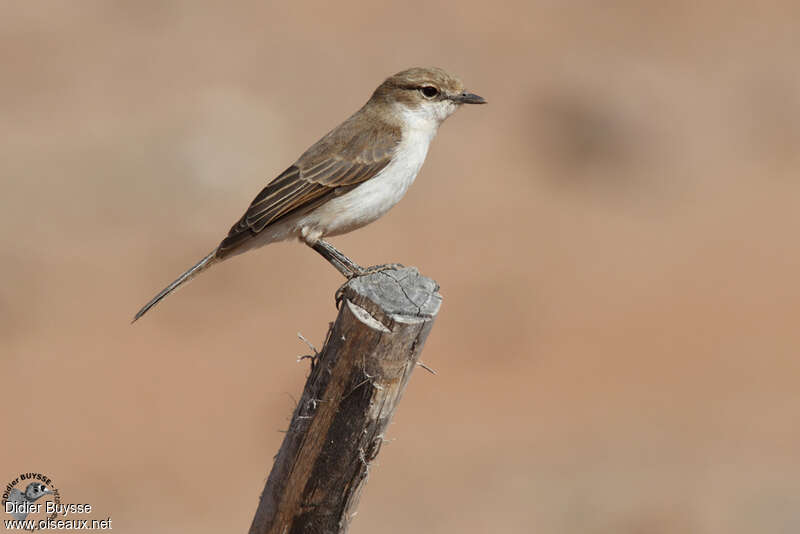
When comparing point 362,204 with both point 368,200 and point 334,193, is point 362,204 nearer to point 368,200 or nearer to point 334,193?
point 368,200

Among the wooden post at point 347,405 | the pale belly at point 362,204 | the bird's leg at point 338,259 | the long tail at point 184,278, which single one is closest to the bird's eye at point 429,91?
the pale belly at point 362,204

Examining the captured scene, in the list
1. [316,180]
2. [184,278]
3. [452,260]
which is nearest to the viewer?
[184,278]

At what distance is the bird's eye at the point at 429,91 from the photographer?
8039 millimetres

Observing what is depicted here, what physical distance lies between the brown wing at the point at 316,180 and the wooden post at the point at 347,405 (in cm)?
198

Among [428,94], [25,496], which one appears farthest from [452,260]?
[25,496]

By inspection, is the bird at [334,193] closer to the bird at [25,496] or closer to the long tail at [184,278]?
the long tail at [184,278]

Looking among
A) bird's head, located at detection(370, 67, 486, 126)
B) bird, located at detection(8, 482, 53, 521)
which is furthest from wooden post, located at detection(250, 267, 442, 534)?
bird's head, located at detection(370, 67, 486, 126)

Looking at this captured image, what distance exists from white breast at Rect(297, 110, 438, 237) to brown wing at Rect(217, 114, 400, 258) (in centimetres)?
5

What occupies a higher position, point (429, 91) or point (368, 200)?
point (429, 91)

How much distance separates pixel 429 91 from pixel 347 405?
3.40 metres

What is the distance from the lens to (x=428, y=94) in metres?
8.05

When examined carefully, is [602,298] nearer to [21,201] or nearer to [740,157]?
[740,157]

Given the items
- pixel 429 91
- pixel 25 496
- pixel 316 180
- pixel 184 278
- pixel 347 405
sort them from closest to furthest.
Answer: pixel 347 405, pixel 25 496, pixel 184 278, pixel 316 180, pixel 429 91

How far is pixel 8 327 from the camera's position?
14.9 m
